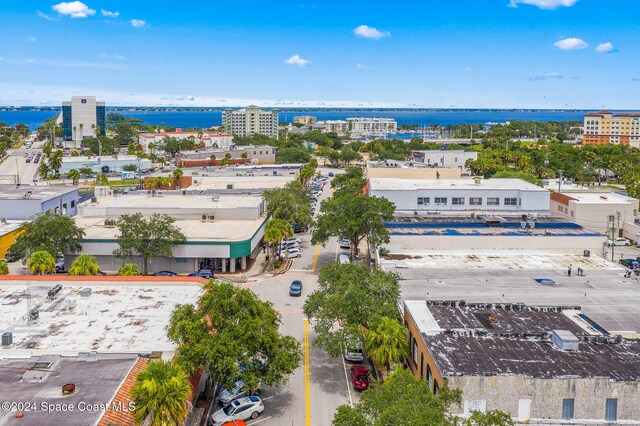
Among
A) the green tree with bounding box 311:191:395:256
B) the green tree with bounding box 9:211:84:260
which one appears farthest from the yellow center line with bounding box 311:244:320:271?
the green tree with bounding box 9:211:84:260

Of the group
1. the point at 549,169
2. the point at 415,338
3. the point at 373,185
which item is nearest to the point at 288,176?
the point at 373,185

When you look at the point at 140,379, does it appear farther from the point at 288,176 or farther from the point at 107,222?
the point at 288,176

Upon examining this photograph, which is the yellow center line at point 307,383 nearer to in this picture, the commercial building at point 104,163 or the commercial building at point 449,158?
the commercial building at point 449,158

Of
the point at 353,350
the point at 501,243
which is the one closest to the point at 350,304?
the point at 353,350

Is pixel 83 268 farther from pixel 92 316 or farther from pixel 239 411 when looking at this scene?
pixel 239 411

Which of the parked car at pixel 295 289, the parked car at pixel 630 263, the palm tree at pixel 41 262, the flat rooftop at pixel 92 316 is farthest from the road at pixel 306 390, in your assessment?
the parked car at pixel 630 263

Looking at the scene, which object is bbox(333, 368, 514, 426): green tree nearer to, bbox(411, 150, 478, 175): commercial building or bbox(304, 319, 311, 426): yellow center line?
bbox(304, 319, 311, 426): yellow center line
